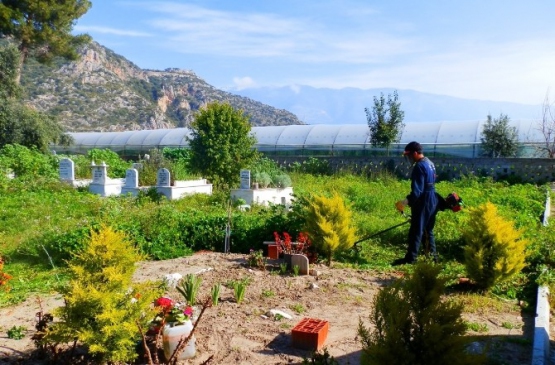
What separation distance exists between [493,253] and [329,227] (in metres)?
2.16

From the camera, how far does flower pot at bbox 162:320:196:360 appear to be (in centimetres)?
382

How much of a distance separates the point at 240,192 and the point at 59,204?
15.5 ft

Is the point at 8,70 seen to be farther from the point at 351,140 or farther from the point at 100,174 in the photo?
the point at 351,140

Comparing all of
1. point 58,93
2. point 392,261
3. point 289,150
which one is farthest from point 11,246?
point 58,93

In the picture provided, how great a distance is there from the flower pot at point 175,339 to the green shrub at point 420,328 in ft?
5.08

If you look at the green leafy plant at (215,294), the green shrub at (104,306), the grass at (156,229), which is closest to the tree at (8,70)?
the grass at (156,229)

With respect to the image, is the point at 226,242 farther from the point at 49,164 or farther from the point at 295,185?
the point at 49,164

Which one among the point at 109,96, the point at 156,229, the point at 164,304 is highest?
the point at 109,96

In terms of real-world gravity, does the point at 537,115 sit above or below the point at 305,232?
above

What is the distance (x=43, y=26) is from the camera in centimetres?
2509

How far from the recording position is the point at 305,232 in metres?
7.25

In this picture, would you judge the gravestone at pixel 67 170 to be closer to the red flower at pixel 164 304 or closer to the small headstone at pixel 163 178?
the small headstone at pixel 163 178

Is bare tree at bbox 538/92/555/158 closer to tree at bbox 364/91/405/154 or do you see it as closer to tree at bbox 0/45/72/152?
tree at bbox 364/91/405/154

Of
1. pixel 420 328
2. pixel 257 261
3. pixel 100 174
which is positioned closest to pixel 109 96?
pixel 100 174
